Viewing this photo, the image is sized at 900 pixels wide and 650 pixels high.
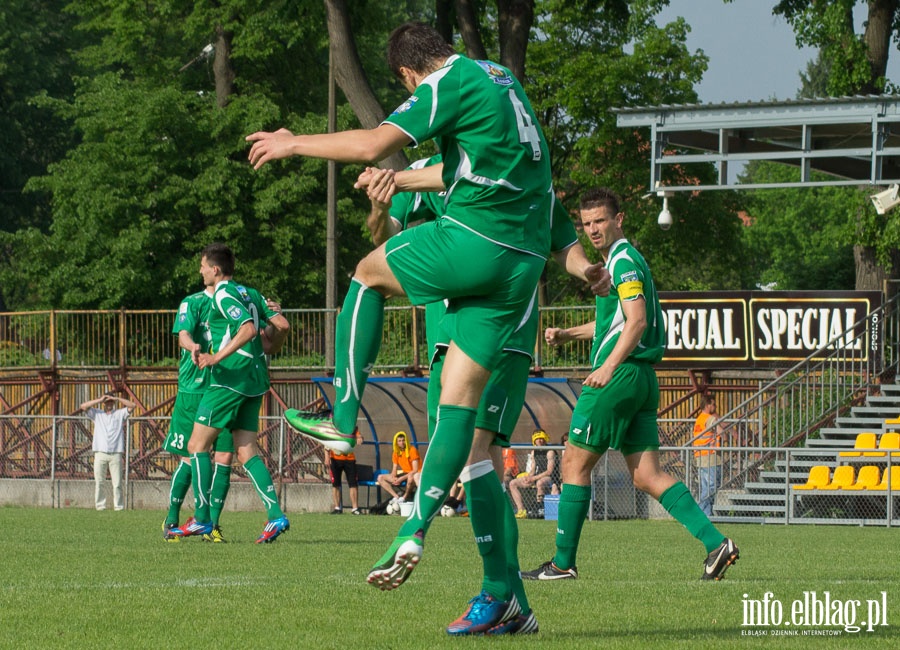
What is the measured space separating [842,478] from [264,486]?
35.3ft

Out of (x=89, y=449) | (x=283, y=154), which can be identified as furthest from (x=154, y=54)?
(x=283, y=154)

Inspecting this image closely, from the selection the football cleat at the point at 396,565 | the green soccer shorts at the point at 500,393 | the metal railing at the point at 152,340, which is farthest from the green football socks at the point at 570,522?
the metal railing at the point at 152,340

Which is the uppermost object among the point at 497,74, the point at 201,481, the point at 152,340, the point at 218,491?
the point at 497,74

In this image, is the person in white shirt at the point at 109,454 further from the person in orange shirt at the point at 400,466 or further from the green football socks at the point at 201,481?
the green football socks at the point at 201,481

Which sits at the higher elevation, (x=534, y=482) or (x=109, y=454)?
(x=109, y=454)

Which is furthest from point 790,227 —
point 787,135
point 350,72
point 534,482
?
point 534,482

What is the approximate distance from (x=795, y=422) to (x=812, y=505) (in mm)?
4176

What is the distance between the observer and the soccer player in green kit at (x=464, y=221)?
596cm

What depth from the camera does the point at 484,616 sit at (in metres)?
6.05

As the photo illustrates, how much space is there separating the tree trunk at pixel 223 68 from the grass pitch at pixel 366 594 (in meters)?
33.0

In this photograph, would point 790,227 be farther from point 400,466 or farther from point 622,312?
point 622,312

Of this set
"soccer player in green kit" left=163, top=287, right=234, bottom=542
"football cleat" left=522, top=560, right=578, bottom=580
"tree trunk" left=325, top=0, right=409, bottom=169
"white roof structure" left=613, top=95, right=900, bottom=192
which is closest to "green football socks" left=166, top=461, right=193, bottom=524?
"soccer player in green kit" left=163, top=287, right=234, bottom=542

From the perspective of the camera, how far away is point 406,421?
92.4 feet

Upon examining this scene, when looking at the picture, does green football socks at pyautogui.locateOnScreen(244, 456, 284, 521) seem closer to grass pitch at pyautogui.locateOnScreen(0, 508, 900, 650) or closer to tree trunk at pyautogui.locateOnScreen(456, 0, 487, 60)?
grass pitch at pyautogui.locateOnScreen(0, 508, 900, 650)
